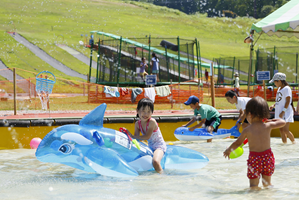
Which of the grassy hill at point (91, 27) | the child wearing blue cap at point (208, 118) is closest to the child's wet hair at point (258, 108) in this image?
the child wearing blue cap at point (208, 118)

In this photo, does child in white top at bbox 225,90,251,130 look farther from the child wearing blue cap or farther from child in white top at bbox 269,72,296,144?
child in white top at bbox 269,72,296,144

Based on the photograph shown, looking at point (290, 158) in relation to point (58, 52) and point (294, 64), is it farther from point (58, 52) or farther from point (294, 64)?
point (58, 52)

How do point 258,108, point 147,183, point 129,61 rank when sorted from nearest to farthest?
point 258,108
point 147,183
point 129,61

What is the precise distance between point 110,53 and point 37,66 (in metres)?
22.7

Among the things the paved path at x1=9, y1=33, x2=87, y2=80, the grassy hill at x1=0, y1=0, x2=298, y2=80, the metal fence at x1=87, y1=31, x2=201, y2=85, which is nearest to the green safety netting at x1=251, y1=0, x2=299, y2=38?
the metal fence at x1=87, y1=31, x2=201, y2=85

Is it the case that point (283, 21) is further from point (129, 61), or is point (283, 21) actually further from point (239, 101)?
point (129, 61)

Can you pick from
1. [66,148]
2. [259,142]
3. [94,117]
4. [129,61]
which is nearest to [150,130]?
[94,117]

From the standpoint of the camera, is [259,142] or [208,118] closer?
[259,142]

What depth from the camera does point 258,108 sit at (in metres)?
3.90

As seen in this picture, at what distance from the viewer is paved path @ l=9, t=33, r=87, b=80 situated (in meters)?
37.5

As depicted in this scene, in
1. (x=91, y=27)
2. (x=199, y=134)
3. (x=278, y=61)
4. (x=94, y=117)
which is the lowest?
(x=199, y=134)

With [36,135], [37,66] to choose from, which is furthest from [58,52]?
[36,135]

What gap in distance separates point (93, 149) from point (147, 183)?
0.92 m

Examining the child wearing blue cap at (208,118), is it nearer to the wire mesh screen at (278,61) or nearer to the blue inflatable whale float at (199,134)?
the blue inflatable whale float at (199,134)
